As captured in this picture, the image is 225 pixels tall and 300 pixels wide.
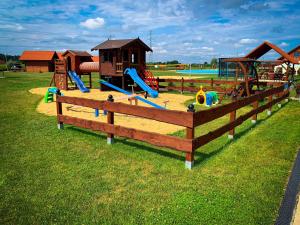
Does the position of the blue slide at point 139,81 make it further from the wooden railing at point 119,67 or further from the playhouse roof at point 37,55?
the playhouse roof at point 37,55

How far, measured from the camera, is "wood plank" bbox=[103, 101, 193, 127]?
Result: 4.80 m

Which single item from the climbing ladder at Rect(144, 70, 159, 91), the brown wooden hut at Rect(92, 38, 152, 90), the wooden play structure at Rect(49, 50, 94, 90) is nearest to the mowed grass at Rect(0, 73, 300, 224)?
the climbing ladder at Rect(144, 70, 159, 91)

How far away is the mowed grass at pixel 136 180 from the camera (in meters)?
3.47

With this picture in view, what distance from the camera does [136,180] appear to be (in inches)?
178

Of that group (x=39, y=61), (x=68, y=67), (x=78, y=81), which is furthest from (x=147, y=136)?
(x=39, y=61)

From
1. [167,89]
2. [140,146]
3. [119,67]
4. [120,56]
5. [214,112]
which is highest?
[120,56]

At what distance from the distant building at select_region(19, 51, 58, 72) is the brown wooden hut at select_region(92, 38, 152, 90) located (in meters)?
45.2

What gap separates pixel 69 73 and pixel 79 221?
Result: 64.8ft

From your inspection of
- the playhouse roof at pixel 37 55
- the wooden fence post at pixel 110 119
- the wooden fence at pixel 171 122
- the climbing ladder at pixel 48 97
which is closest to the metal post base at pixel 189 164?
the wooden fence at pixel 171 122

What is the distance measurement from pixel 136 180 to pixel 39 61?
65.0m

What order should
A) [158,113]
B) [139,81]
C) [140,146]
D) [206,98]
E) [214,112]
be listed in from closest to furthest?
[158,113] < [214,112] < [140,146] < [206,98] < [139,81]

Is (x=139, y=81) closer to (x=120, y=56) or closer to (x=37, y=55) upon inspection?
(x=120, y=56)

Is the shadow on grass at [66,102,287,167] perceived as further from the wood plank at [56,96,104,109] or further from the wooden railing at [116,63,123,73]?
the wooden railing at [116,63,123,73]

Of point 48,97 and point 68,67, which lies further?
point 68,67
